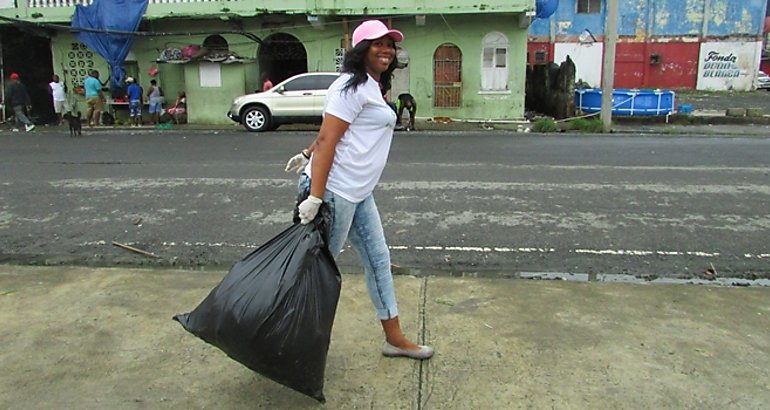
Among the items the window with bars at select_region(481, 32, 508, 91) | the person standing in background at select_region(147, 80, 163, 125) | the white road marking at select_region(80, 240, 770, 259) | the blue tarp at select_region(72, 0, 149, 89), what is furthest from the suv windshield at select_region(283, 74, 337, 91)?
the white road marking at select_region(80, 240, 770, 259)

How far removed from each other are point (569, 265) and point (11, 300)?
3912 millimetres

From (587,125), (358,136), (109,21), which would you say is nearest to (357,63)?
(358,136)

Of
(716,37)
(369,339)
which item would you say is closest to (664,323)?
(369,339)

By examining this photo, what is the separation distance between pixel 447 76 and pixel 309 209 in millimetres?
17053

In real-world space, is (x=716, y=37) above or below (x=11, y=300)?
above

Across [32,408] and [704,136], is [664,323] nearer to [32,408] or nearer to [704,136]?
[32,408]

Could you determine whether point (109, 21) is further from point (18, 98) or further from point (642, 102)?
point (642, 102)

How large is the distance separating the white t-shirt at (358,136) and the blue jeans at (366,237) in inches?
2.4

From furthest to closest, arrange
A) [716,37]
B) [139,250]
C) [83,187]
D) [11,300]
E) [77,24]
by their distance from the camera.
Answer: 1. [716,37]
2. [77,24]
3. [83,187]
4. [139,250]
5. [11,300]

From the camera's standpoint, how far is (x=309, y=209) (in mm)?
2766

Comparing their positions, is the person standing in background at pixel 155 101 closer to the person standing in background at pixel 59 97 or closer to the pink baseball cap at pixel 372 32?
the person standing in background at pixel 59 97

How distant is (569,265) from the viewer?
5.03 metres

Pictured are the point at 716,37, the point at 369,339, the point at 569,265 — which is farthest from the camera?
the point at 716,37

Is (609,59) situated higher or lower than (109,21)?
lower
